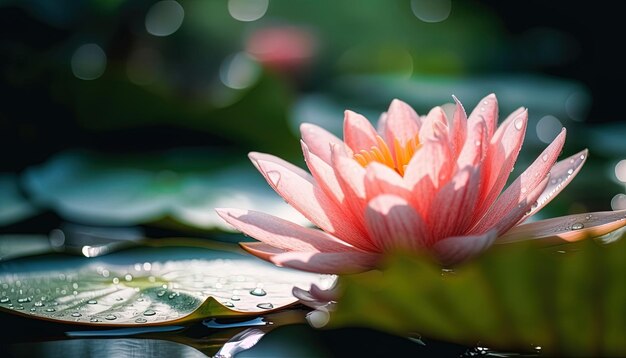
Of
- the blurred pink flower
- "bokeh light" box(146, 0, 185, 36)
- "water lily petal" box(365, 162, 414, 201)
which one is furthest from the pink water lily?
"bokeh light" box(146, 0, 185, 36)

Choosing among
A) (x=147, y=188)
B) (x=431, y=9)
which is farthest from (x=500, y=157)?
(x=431, y=9)

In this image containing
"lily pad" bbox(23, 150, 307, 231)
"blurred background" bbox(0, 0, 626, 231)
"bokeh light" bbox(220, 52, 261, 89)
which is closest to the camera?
"lily pad" bbox(23, 150, 307, 231)

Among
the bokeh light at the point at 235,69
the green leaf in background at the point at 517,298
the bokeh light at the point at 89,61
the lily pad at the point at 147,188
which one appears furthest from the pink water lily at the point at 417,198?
the bokeh light at the point at 235,69

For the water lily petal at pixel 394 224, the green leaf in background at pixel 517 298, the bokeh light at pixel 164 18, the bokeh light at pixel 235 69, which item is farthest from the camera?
the bokeh light at pixel 164 18

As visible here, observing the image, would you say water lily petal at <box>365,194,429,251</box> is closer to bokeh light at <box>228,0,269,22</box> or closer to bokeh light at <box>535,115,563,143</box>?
bokeh light at <box>535,115,563,143</box>

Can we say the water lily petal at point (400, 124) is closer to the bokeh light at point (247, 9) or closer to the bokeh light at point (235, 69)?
the bokeh light at point (235, 69)

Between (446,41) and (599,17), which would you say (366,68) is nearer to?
(446,41)

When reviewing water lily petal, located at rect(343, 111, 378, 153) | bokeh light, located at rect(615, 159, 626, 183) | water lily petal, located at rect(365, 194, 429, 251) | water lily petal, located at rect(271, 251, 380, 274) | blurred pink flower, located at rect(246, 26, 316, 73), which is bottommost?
water lily petal, located at rect(271, 251, 380, 274)
